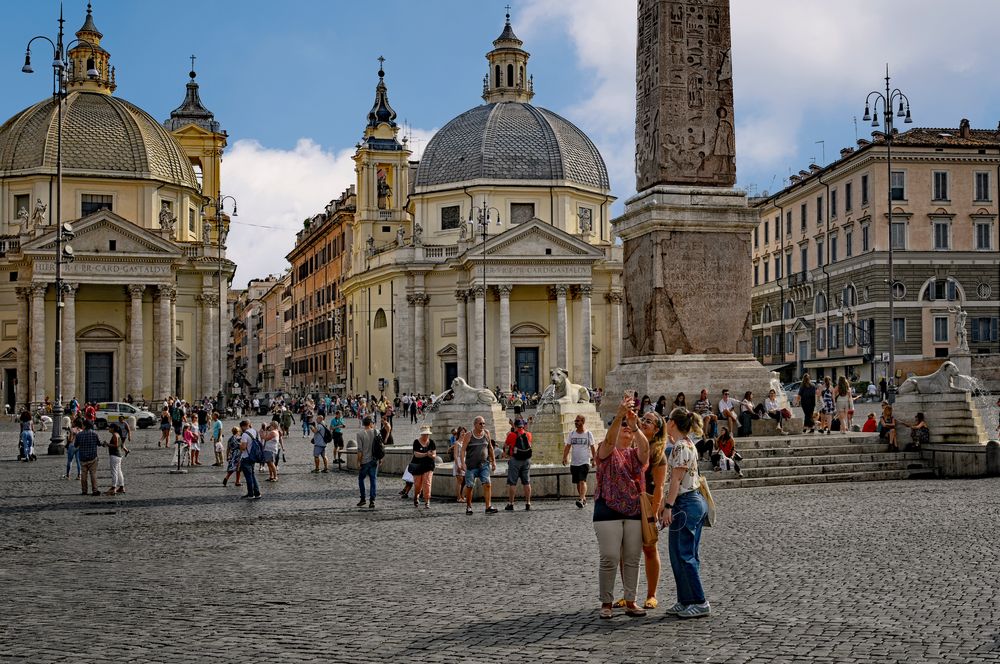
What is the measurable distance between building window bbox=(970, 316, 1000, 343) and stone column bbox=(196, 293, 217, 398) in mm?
35530

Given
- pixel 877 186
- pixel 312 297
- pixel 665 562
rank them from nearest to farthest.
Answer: pixel 665 562
pixel 877 186
pixel 312 297

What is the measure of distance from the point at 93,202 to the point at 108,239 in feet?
14.9

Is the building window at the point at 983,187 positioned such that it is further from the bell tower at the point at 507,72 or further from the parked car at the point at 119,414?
the parked car at the point at 119,414

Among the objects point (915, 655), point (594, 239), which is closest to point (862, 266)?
point (594, 239)

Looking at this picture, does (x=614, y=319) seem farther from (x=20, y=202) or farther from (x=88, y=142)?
Result: (x=20, y=202)

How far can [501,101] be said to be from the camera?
70312mm

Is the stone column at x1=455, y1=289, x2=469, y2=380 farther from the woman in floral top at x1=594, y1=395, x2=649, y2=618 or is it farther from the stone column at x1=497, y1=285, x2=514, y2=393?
the woman in floral top at x1=594, y1=395, x2=649, y2=618

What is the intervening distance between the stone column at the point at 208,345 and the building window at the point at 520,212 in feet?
51.8

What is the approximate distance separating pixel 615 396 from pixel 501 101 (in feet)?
173

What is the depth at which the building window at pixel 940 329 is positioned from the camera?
55.9m

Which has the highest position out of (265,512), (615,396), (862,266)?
(862,266)

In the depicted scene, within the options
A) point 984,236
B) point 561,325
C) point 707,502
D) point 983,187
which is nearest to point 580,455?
point 707,502

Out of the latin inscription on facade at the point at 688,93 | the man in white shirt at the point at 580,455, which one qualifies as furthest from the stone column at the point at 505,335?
the man in white shirt at the point at 580,455

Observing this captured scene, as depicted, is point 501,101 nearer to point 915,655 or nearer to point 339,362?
point 339,362
